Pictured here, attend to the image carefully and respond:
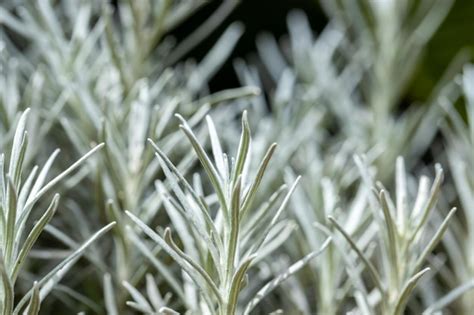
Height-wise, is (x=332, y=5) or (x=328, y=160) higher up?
(x=332, y=5)

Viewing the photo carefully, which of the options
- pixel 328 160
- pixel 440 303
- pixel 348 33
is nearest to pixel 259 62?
pixel 348 33

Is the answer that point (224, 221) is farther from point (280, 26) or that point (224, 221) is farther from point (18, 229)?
point (280, 26)

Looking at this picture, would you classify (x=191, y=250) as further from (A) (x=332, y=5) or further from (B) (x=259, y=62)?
(B) (x=259, y=62)

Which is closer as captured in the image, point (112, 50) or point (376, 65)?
point (112, 50)

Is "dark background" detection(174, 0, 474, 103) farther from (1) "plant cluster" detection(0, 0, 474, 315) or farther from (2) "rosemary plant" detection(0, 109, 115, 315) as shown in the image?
(2) "rosemary plant" detection(0, 109, 115, 315)

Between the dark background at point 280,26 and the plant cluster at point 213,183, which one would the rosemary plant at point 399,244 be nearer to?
the plant cluster at point 213,183

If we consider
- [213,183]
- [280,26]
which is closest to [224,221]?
[213,183]

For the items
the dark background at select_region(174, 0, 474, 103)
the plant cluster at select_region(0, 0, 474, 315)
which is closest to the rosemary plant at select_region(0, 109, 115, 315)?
the plant cluster at select_region(0, 0, 474, 315)

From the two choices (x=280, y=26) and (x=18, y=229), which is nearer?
(x=18, y=229)
